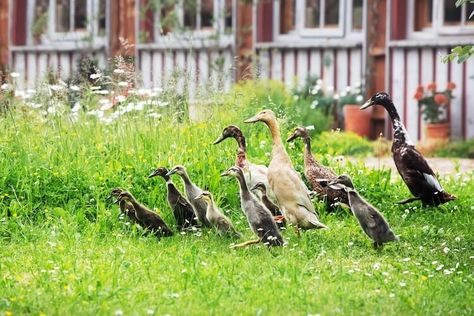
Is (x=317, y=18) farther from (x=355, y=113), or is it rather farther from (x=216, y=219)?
(x=216, y=219)

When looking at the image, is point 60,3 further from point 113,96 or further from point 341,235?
point 341,235

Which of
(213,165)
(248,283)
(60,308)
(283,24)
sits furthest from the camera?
(283,24)

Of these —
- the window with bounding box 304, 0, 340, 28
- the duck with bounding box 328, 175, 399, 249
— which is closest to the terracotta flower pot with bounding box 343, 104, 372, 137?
the window with bounding box 304, 0, 340, 28

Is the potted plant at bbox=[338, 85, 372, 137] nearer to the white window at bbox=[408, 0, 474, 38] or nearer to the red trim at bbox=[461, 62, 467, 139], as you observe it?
the white window at bbox=[408, 0, 474, 38]

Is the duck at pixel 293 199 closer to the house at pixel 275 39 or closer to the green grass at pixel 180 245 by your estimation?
the green grass at pixel 180 245

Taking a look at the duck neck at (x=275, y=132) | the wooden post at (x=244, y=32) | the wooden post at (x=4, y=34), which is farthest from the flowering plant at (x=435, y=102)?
the wooden post at (x=4, y=34)

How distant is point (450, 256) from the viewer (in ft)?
25.1

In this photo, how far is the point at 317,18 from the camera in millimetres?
16984

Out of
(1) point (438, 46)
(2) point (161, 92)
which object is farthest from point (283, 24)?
(2) point (161, 92)

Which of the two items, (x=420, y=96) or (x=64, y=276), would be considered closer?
(x=64, y=276)

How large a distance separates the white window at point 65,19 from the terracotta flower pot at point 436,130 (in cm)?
631

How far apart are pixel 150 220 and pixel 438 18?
26.5 ft

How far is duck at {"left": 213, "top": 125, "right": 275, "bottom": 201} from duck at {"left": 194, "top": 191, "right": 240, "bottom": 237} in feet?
1.74

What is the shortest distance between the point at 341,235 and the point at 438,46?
7.22 metres
